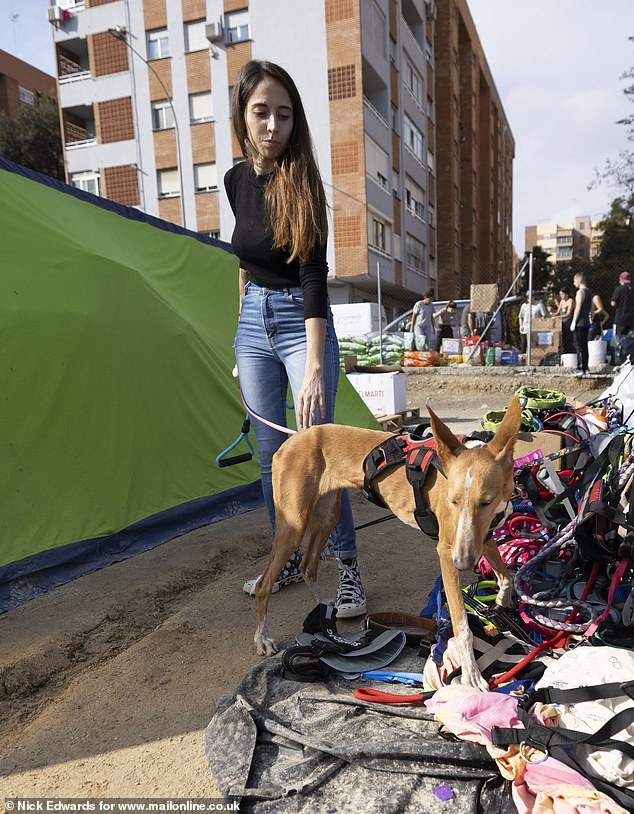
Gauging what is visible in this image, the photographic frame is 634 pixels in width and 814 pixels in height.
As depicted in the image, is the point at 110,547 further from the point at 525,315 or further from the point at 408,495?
the point at 525,315

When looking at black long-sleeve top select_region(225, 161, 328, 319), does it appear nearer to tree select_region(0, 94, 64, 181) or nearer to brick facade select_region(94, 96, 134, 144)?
brick facade select_region(94, 96, 134, 144)

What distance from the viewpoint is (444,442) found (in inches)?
80.2

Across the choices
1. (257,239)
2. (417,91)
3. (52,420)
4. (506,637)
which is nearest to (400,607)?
(506,637)

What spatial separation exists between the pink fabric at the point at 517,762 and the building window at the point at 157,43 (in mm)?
26417

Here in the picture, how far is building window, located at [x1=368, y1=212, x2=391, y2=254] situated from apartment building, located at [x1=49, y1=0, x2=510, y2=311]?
8 cm

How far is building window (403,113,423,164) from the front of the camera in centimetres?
2530

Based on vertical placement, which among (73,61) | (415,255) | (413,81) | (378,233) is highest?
(73,61)

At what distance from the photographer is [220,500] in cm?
447

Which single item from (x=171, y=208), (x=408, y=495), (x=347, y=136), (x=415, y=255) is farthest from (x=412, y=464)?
(x=415, y=255)

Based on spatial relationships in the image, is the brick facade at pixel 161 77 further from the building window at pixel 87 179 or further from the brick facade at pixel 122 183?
the building window at pixel 87 179

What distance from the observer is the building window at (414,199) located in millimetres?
25703

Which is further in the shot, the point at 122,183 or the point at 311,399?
the point at 122,183

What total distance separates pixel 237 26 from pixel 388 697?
2533 cm

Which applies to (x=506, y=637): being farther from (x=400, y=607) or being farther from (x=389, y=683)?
(x=400, y=607)
